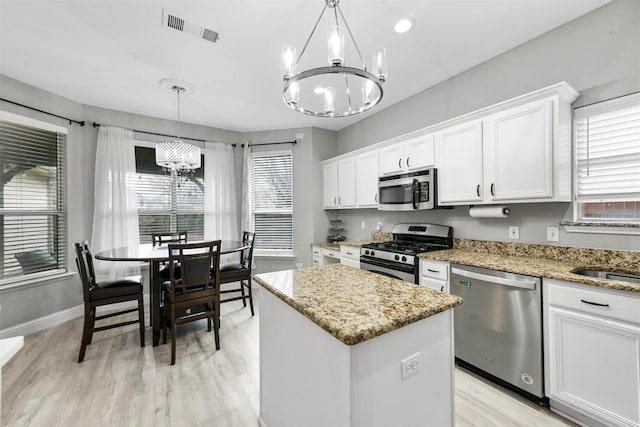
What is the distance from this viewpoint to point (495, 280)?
2039mm

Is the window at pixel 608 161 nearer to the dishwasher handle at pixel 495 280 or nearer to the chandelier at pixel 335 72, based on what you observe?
the dishwasher handle at pixel 495 280

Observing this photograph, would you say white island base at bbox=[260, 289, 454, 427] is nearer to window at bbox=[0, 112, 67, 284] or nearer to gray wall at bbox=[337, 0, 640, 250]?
gray wall at bbox=[337, 0, 640, 250]

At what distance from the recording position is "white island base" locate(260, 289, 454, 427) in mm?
994

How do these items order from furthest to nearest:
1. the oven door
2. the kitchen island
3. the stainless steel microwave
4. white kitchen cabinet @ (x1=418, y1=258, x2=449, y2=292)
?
the stainless steel microwave
the oven door
white kitchen cabinet @ (x1=418, y1=258, x2=449, y2=292)
the kitchen island

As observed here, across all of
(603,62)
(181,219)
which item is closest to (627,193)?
(603,62)

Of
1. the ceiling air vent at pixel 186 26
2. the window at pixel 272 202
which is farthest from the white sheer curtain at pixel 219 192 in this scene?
the ceiling air vent at pixel 186 26

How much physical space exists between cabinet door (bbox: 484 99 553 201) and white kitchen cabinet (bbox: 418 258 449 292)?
73cm

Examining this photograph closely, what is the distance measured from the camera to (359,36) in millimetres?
2312

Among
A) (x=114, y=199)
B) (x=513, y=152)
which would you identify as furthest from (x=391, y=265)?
(x=114, y=199)

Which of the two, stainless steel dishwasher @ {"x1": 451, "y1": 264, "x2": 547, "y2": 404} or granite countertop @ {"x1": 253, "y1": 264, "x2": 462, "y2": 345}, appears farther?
stainless steel dishwasher @ {"x1": 451, "y1": 264, "x2": 547, "y2": 404}

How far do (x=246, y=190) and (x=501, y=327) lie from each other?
3861mm

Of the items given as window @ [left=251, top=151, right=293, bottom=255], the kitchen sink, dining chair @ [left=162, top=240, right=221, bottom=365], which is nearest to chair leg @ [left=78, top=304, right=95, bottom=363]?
dining chair @ [left=162, top=240, right=221, bottom=365]

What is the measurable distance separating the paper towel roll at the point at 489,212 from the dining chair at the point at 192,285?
2.44 meters

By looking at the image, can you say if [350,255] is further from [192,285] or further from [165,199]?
[165,199]
